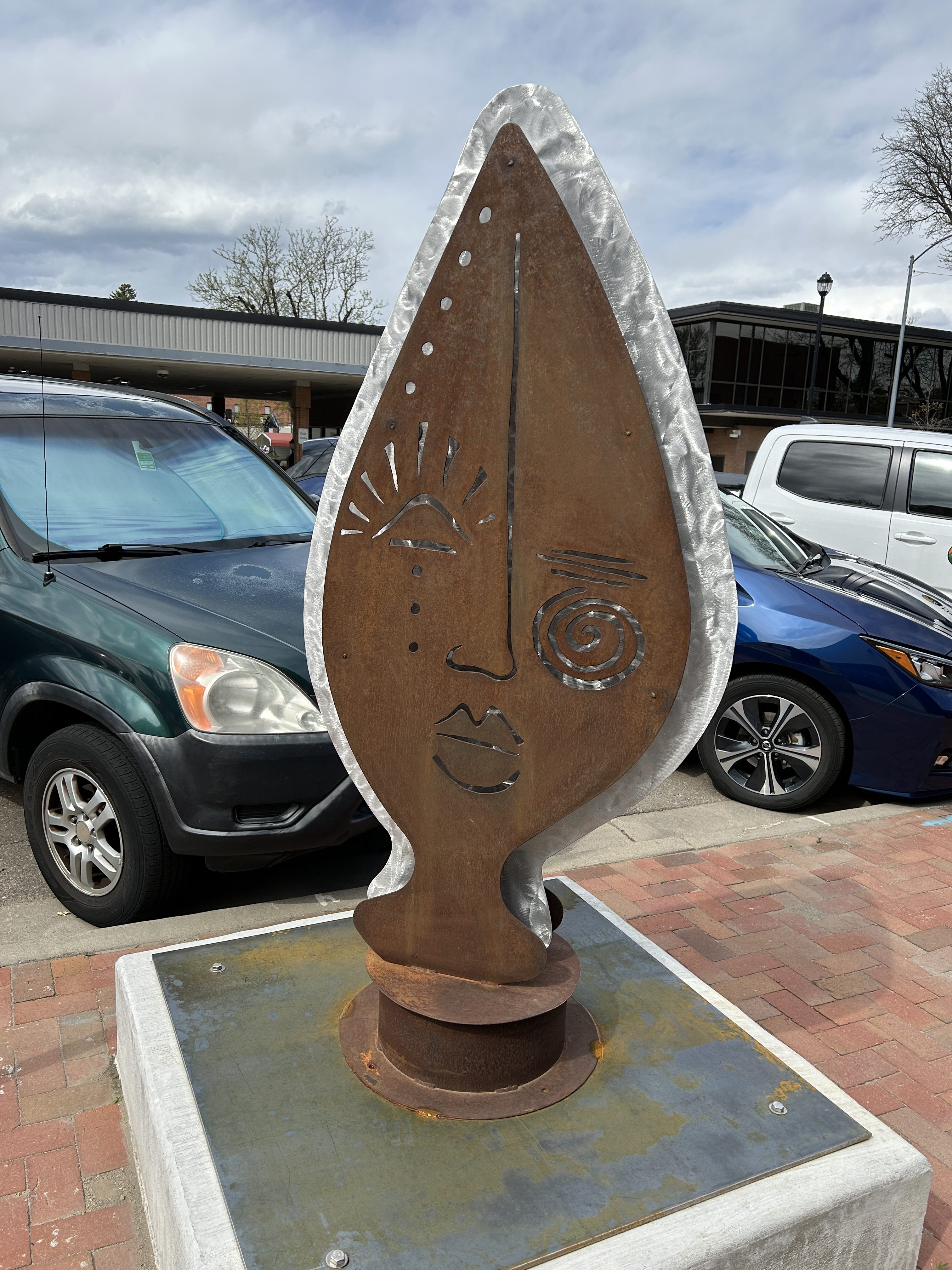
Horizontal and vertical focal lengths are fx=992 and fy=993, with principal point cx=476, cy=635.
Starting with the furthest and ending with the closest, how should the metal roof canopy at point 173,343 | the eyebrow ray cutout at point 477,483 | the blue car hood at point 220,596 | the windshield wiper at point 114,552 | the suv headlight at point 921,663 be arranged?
the metal roof canopy at point 173,343 < the suv headlight at point 921,663 < the windshield wiper at point 114,552 < the blue car hood at point 220,596 < the eyebrow ray cutout at point 477,483

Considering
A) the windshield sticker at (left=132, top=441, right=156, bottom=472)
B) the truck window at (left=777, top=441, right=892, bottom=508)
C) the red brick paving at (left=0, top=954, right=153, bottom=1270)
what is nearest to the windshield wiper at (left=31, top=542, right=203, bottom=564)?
the windshield sticker at (left=132, top=441, right=156, bottom=472)

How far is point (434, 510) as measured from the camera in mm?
2129

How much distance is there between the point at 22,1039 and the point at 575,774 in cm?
183

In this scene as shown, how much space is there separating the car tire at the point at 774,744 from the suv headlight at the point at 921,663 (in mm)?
373

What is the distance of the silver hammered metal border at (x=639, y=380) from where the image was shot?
196 cm

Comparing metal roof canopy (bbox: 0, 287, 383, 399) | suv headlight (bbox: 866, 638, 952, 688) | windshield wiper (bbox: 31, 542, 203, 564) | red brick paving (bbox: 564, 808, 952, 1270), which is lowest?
red brick paving (bbox: 564, 808, 952, 1270)

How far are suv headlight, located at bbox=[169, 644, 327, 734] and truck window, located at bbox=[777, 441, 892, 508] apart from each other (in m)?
5.81

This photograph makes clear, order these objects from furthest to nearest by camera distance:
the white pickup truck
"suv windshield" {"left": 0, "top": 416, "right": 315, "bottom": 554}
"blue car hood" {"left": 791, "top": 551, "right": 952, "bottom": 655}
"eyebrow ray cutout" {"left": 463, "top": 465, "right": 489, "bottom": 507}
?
the white pickup truck
"blue car hood" {"left": 791, "top": 551, "right": 952, "bottom": 655}
"suv windshield" {"left": 0, "top": 416, "right": 315, "bottom": 554}
"eyebrow ray cutout" {"left": 463, "top": 465, "right": 489, "bottom": 507}

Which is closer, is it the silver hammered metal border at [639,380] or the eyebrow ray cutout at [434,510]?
the silver hammered metal border at [639,380]

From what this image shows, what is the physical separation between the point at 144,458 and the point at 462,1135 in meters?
3.36

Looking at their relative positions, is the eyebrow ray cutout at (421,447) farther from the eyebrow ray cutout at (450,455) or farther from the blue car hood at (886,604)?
the blue car hood at (886,604)

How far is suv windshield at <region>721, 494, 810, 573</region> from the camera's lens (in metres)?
5.42

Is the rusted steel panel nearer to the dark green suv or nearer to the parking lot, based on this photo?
the dark green suv

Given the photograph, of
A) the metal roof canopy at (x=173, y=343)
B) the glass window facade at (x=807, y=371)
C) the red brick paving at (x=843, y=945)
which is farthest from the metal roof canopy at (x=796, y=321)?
the red brick paving at (x=843, y=945)
